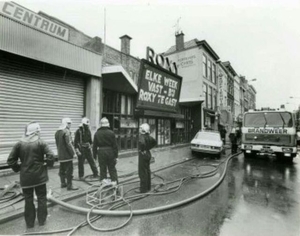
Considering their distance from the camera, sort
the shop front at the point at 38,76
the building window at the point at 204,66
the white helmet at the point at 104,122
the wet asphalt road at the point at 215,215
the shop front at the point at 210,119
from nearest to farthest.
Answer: the wet asphalt road at the point at 215,215, the white helmet at the point at 104,122, the shop front at the point at 38,76, the shop front at the point at 210,119, the building window at the point at 204,66

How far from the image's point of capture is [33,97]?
729cm

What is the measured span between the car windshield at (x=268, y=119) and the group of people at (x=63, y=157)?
8.29 meters

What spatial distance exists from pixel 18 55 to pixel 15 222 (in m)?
5.44

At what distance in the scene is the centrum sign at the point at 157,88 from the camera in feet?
32.2

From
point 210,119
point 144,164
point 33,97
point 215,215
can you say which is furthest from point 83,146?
point 210,119

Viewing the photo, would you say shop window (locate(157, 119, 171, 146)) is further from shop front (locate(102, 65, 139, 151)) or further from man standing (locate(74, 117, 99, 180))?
man standing (locate(74, 117, 99, 180))

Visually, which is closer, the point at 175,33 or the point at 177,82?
the point at 177,82

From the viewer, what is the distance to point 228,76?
103ft

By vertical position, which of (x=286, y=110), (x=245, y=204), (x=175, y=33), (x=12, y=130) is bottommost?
(x=245, y=204)

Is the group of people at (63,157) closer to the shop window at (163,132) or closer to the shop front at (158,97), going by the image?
the shop front at (158,97)

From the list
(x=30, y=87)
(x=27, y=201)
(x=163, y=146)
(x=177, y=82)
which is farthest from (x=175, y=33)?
(x=27, y=201)

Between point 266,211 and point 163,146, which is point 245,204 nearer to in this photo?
point 266,211

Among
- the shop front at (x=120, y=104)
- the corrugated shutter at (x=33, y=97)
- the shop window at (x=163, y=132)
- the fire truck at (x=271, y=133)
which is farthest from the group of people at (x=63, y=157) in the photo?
the shop window at (x=163, y=132)

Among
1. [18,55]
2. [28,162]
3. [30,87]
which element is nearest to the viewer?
[28,162]
